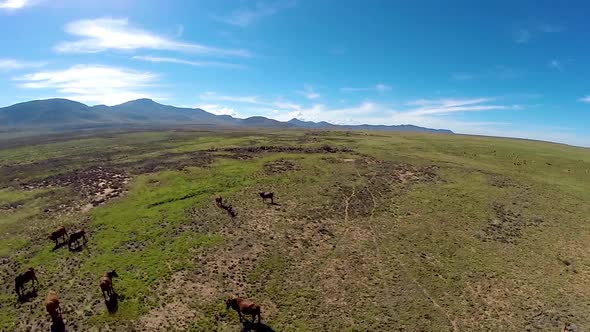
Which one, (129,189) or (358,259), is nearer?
(358,259)

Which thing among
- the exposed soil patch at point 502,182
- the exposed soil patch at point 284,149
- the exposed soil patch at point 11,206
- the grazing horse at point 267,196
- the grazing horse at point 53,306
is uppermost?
the exposed soil patch at point 284,149

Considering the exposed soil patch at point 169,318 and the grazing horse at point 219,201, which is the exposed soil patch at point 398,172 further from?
the exposed soil patch at point 169,318

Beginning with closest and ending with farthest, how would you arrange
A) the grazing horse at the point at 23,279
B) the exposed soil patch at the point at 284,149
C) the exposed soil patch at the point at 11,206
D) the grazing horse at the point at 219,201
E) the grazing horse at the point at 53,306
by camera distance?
the grazing horse at the point at 53,306
the grazing horse at the point at 23,279
the exposed soil patch at the point at 11,206
the grazing horse at the point at 219,201
the exposed soil patch at the point at 284,149

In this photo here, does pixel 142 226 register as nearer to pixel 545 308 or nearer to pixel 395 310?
pixel 395 310

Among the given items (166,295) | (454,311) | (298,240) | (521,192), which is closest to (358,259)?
(298,240)

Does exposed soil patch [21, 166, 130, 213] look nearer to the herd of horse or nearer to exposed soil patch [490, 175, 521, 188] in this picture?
the herd of horse

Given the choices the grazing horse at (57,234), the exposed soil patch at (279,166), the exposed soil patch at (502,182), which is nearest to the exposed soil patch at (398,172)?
the exposed soil patch at (502,182)

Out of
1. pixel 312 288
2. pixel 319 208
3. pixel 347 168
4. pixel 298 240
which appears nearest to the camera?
pixel 312 288
